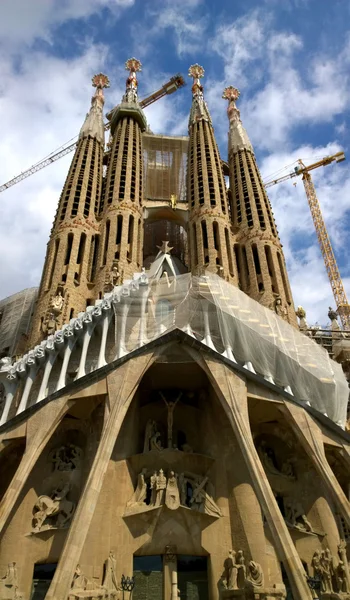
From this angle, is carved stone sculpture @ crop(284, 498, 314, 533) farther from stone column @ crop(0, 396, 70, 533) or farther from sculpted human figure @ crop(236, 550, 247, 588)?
stone column @ crop(0, 396, 70, 533)

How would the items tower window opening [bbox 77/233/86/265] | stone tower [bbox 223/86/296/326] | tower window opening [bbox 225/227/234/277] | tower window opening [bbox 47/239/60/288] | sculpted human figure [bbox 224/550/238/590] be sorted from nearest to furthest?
sculpted human figure [bbox 224/550/238/590], tower window opening [bbox 47/239/60/288], stone tower [bbox 223/86/296/326], tower window opening [bbox 77/233/86/265], tower window opening [bbox 225/227/234/277]

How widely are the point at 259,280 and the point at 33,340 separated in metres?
9.96

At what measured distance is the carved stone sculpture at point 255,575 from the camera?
1161cm

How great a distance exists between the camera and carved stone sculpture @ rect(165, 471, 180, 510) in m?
13.2

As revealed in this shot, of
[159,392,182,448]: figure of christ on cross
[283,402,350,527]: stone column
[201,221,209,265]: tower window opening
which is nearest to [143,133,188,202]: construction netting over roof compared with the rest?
[201,221,209,265]: tower window opening

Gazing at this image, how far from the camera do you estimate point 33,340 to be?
58.2ft

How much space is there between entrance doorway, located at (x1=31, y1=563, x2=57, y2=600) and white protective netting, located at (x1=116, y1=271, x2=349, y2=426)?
6527 millimetres

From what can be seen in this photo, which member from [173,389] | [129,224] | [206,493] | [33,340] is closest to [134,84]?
[129,224]

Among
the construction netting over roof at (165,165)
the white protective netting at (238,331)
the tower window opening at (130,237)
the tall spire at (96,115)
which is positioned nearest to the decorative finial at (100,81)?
the tall spire at (96,115)

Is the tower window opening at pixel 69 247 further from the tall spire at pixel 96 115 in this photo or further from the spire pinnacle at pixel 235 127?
the spire pinnacle at pixel 235 127

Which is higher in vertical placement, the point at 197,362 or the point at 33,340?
the point at 33,340

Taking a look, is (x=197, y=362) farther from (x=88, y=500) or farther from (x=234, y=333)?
(x=88, y=500)

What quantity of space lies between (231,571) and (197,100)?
29.3m

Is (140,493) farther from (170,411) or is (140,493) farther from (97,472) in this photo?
(170,411)
